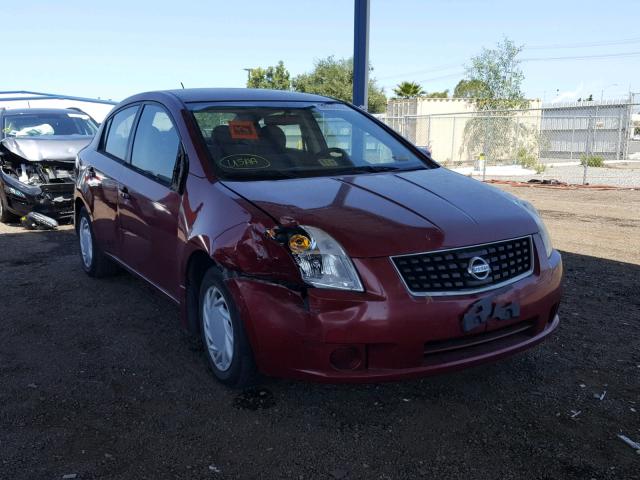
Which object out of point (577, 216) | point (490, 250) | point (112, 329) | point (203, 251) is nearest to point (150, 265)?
point (112, 329)

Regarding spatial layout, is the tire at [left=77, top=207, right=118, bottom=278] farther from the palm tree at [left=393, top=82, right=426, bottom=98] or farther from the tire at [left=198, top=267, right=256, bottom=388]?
the palm tree at [left=393, top=82, right=426, bottom=98]

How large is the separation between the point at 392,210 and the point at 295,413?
1167 millimetres

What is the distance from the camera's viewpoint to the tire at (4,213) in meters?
8.67

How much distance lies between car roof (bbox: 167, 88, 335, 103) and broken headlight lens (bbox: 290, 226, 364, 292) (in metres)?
1.80

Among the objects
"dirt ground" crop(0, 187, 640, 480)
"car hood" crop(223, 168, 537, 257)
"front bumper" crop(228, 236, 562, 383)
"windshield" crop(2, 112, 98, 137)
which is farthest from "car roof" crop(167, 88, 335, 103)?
"windshield" crop(2, 112, 98, 137)

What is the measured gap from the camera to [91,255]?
5625mm

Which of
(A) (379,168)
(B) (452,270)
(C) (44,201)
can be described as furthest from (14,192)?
(B) (452,270)

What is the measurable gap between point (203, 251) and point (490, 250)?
1.52 metres

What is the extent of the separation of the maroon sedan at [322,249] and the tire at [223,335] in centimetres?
1

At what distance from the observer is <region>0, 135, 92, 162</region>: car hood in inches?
327

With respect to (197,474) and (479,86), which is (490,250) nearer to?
(197,474)

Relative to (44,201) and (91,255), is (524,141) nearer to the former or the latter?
(44,201)

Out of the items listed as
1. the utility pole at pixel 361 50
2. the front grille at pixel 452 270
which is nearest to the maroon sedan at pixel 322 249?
the front grille at pixel 452 270

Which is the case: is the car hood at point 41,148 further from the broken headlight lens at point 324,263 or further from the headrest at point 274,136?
the broken headlight lens at point 324,263
